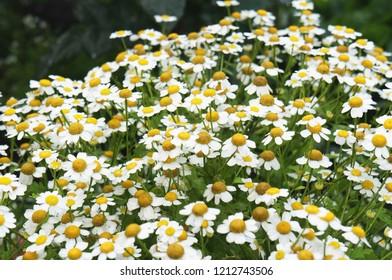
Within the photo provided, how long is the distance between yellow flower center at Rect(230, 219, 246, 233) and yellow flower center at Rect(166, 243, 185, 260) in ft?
0.35

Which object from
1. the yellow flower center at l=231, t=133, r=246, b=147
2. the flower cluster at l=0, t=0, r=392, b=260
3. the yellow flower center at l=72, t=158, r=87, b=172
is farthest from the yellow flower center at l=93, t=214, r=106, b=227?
the yellow flower center at l=231, t=133, r=246, b=147

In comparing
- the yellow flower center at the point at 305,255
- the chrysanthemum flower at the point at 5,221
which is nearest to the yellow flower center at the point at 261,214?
the yellow flower center at the point at 305,255

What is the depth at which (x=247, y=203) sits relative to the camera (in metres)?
1.17

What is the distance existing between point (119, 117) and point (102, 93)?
0.24 feet

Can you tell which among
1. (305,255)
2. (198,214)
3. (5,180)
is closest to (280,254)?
(305,255)

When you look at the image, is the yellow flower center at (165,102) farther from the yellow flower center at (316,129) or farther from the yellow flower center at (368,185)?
the yellow flower center at (368,185)

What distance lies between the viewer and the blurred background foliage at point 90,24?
2.13 m

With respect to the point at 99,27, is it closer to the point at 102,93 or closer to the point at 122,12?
the point at 122,12

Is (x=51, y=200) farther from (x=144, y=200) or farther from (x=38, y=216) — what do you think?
(x=144, y=200)

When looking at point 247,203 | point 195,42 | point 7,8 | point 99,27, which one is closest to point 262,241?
point 247,203

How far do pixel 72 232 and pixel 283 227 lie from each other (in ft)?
1.30

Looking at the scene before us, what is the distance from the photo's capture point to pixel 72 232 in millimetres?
1039

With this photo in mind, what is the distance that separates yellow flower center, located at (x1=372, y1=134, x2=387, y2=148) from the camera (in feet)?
3.62

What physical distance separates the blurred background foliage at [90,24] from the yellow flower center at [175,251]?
105cm
